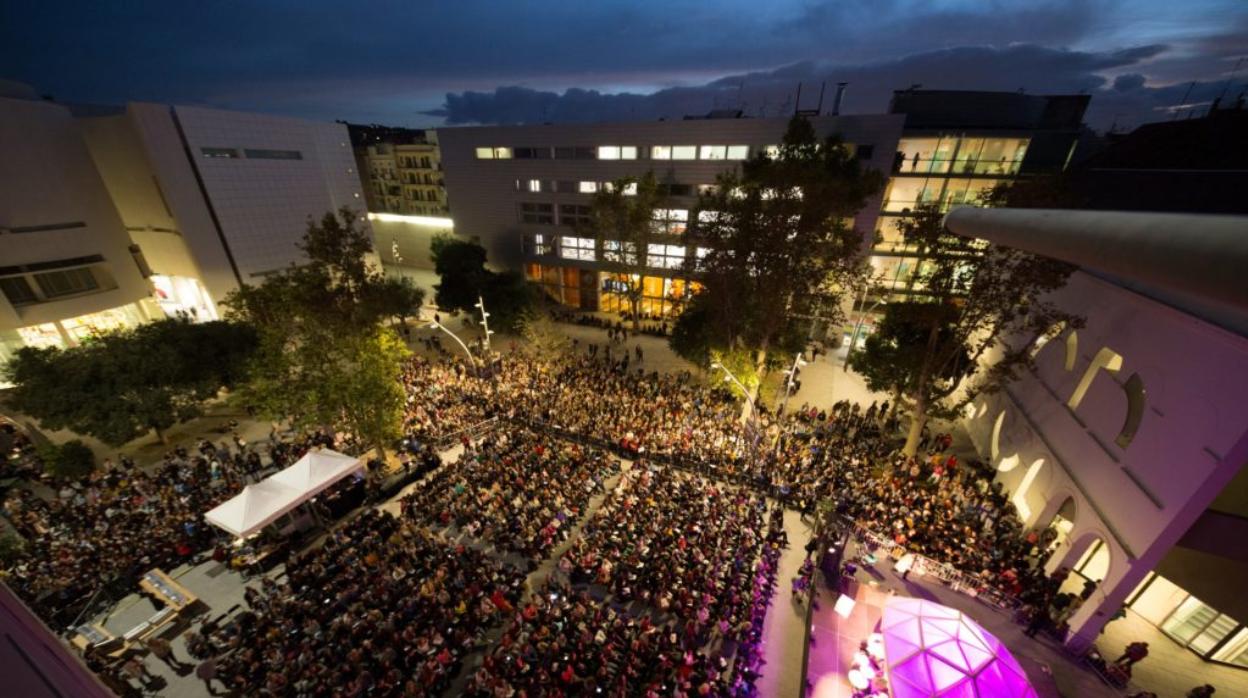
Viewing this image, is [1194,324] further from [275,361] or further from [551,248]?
[551,248]

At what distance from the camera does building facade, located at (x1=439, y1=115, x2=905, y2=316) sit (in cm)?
3334

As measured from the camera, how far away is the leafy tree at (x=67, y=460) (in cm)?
2050

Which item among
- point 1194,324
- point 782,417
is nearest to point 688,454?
point 782,417

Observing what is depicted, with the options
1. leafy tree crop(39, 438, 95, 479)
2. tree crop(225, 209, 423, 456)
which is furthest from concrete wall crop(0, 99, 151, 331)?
tree crop(225, 209, 423, 456)

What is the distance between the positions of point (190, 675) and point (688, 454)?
→ 18635 mm

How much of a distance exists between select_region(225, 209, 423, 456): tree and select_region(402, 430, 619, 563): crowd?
13.8ft

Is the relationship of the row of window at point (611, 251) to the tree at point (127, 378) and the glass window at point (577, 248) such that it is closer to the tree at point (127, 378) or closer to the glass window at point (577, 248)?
the glass window at point (577, 248)

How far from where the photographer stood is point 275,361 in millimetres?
20266

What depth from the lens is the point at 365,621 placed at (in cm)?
1381

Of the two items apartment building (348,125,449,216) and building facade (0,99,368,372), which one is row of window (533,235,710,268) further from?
apartment building (348,125,449,216)

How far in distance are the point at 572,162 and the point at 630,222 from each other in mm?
9875

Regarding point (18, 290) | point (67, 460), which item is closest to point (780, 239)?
point (67, 460)

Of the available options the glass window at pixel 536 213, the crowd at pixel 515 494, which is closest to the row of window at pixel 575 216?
the glass window at pixel 536 213

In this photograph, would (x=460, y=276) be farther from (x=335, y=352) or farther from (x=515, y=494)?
(x=515, y=494)
